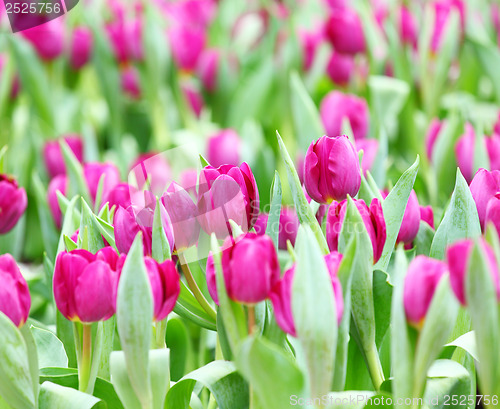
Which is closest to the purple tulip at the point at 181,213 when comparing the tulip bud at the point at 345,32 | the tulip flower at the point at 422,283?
the tulip flower at the point at 422,283

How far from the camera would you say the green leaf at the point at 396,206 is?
0.63 meters

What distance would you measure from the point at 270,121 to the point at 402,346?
1161 mm

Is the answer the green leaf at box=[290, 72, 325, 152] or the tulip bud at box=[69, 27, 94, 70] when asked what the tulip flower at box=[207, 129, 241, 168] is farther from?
the tulip bud at box=[69, 27, 94, 70]

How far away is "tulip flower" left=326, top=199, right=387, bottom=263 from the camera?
58cm

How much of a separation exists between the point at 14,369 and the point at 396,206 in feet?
1.11

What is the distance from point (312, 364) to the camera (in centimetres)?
50

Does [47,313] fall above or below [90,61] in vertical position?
below

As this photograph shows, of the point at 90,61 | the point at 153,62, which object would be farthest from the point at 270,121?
the point at 90,61

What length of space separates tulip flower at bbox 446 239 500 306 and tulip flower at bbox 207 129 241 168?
744 mm

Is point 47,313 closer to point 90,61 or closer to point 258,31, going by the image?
point 90,61

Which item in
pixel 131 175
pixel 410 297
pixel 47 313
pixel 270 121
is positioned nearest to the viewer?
pixel 410 297

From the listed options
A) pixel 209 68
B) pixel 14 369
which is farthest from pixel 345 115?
pixel 14 369

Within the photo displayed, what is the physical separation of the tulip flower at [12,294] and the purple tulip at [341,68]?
1122mm

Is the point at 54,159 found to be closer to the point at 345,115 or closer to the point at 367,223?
the point at 345,115
